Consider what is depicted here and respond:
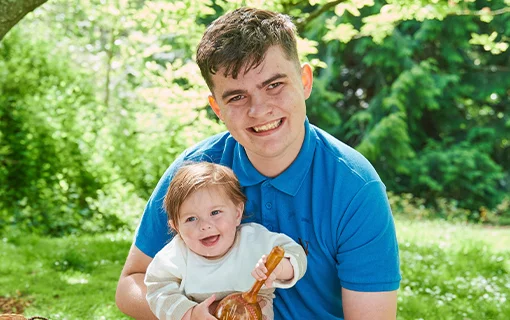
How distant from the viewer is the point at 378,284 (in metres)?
2.13

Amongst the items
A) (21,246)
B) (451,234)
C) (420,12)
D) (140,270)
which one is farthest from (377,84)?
(140,270)

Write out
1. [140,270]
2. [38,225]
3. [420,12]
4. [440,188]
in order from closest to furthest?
[140,270]
[420,12]
[38,225]
[440,188]

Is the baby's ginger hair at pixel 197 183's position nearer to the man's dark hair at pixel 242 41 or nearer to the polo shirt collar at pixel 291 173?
the polo shirt collar at pixel 291 173

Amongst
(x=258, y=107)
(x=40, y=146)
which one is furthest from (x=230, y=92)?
(x=40, y=146)

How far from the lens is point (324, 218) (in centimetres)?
222

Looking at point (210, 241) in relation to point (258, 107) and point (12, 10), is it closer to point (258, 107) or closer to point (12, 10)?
point (258, 107)

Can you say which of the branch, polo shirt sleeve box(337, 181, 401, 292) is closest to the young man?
polo shirt sleeve box(337, 181, 401, 292)

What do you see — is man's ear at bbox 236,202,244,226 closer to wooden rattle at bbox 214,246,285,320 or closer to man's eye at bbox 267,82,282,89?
wooden rattle at bbox 214,246,285,320

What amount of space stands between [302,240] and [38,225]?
4897mm

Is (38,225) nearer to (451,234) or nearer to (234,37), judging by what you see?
(451,234)

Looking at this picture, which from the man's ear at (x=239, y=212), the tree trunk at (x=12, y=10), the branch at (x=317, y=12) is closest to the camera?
the man's ear at (x=239, y=212)

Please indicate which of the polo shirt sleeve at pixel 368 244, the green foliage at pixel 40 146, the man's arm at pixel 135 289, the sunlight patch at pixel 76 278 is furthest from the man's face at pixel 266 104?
the green foliage at pixel 40 146

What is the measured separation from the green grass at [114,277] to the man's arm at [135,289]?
1158 mm

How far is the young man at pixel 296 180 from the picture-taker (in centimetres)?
215
